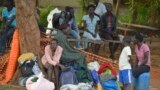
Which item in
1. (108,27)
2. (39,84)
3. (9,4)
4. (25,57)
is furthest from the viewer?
(108,27)

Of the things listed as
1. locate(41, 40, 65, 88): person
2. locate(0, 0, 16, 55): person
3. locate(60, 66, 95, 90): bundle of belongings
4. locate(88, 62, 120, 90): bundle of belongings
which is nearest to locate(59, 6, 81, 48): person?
locate(0, 0, 16, 55): person

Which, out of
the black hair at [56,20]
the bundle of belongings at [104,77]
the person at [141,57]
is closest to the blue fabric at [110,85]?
the bundle of belongings at [104,77]

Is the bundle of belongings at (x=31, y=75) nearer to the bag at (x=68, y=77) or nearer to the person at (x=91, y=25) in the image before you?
the bag at (x=68, y=77)

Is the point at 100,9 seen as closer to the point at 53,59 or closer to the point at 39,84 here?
the point at 53,59

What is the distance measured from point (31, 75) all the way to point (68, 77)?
77cm

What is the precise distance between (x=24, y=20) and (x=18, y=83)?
1.29 meters

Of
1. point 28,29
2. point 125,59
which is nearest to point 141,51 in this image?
point 125,59

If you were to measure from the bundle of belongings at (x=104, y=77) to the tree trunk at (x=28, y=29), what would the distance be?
4.27 ft

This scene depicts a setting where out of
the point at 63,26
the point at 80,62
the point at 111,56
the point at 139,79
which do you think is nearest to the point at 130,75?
the point at 139,79

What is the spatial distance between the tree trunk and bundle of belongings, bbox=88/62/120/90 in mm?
1301

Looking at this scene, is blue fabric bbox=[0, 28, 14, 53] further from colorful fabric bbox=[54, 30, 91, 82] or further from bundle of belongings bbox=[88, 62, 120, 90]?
bundle of belongings bbox=[88, 62, 120, 90]

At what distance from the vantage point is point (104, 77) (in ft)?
30.6

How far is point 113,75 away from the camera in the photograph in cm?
932

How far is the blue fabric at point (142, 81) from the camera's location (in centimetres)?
923
